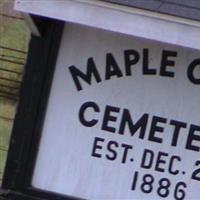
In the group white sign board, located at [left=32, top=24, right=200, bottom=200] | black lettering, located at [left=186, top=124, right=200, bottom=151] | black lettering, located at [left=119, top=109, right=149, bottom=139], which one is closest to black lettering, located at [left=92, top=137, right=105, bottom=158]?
white sign board, located at [left=32, top=24, right=200, bottom=200]

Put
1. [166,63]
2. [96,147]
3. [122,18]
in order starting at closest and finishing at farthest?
1. [122,18]
2. [166,63]
3. [96,147]

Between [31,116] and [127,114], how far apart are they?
25.8 inches

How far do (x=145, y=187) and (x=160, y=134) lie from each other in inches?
14.9

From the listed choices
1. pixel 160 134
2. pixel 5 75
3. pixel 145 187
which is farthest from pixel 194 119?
pixel 5 75


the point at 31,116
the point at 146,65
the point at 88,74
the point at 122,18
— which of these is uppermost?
the point at 122,18

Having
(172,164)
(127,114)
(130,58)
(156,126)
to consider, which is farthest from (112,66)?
(172,164)

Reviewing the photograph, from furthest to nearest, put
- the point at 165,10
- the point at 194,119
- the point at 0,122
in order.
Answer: the point at 0,122, the point at 194,119, the point at 165,10

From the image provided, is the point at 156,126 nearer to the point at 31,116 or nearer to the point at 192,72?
the point at 192,72

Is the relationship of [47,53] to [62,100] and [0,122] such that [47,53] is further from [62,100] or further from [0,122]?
[0,122]

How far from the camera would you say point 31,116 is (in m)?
5.25

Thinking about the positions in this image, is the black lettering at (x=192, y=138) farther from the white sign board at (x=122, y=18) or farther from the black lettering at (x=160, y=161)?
the white sign board at (x=122, y=18)

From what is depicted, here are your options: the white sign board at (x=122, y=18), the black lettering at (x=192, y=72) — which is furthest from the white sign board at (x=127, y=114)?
the white sign board at (x=122, y=18)

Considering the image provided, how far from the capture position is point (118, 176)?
5.25m

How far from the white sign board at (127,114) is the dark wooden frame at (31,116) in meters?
0.06
